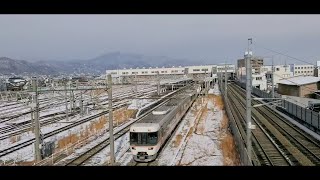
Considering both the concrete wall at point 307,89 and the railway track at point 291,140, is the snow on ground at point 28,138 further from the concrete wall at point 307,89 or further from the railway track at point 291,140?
the concrete wall at point 307,89

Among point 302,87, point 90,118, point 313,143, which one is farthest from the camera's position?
point 302,87

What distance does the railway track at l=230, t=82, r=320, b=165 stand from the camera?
12.8 m

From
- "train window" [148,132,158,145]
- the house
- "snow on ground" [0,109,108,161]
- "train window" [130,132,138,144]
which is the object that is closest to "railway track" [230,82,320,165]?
"train window" [148,132,158,145]

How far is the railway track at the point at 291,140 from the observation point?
12.8 metres

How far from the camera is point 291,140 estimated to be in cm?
1641

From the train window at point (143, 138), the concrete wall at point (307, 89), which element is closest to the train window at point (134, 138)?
the train window at point (143, 138)

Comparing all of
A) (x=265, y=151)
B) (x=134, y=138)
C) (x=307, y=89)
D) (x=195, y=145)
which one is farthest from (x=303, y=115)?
(x=307, y=89)

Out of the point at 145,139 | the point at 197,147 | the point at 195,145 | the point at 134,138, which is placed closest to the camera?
the point at 145,139

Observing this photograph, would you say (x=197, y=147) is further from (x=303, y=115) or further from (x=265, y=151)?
(x=303, y=115)

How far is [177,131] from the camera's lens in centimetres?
2016

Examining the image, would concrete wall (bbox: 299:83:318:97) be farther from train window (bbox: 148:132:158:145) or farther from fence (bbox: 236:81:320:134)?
train window (bbox: 148:132:158:145)
